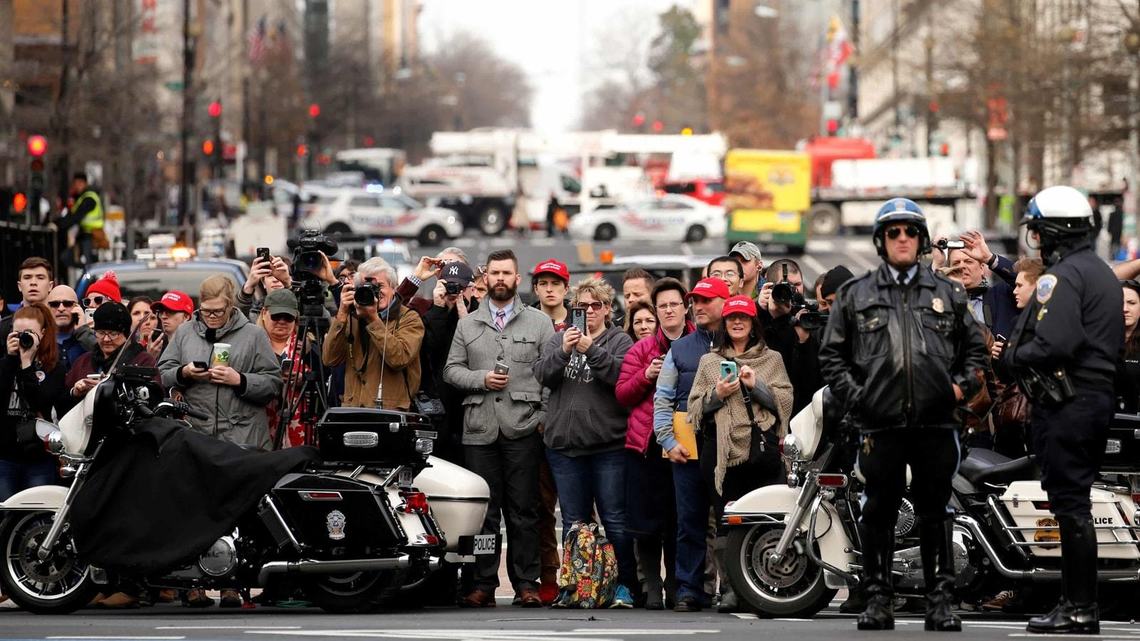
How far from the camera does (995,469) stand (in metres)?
11.7

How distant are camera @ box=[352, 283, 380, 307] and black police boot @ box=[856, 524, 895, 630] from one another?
3.27 metres

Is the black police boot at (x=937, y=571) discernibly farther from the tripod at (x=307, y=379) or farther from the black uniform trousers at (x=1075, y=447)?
the tripod at (x=307, y=379)

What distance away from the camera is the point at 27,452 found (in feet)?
41.4

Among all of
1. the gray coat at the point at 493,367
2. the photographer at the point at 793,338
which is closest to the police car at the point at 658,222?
the photographer at the point at 793,338

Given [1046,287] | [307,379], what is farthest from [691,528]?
[1046,287]

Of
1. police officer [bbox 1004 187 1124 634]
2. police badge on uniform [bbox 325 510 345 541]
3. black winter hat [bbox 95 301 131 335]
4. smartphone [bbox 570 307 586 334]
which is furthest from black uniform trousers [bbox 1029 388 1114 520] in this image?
black winter hat [bbox 95 301 131 335]

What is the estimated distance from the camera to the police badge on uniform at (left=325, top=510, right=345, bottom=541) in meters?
11.6

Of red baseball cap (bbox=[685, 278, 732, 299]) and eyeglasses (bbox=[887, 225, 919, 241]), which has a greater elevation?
eyeglasses (bbox=[887, 225, 919, 241])

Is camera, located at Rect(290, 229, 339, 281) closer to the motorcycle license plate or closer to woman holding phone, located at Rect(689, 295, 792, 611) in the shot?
the motorcycle license plate

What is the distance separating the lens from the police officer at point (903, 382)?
32.8ft

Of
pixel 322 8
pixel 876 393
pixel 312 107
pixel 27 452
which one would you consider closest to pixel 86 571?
pixel 27 452

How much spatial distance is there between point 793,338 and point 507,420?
1.73 meters

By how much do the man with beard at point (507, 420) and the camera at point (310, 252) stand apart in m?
0.90

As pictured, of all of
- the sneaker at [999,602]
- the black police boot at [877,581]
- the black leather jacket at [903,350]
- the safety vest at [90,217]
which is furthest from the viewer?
the safety vest at [90,217]
